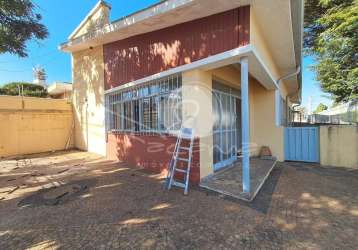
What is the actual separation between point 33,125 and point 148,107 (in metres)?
7.44

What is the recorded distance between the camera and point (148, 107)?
250 inches

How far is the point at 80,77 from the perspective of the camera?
10117 millimetres

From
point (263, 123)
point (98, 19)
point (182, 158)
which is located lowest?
point (182, 158)

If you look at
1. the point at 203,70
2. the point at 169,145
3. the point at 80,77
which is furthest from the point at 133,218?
the point at 80,77

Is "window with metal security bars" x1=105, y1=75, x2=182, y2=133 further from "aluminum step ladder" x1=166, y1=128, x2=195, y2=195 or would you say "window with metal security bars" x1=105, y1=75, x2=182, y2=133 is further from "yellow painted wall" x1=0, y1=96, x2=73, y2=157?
"yellow painted wall" x1=0, y1=96, x2=73, y2=157

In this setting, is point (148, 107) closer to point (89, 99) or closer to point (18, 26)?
point (89, 99)

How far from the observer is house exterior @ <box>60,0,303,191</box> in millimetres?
4273

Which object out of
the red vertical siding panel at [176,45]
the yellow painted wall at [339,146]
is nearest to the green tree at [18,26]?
the red vertical siding panel at [176,45]

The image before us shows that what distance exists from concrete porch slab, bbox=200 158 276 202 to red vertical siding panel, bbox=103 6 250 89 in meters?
2.94

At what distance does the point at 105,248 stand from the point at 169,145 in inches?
125

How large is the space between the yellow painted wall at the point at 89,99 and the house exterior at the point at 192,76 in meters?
0.09

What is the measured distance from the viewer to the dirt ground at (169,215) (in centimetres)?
277

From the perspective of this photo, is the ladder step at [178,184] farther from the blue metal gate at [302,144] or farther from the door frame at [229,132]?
the blue metal gate at [302,144]

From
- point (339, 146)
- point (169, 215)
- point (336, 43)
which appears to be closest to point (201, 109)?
point (169, 215)
